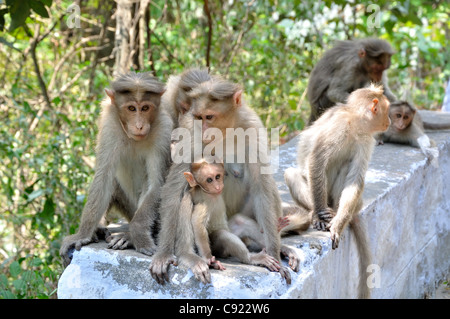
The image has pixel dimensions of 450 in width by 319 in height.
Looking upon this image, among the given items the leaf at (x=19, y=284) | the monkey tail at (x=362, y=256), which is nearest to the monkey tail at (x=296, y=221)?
the monkey tail at (x=362, y=256)

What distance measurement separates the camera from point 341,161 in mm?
4395

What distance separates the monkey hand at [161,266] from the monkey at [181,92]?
1.01m

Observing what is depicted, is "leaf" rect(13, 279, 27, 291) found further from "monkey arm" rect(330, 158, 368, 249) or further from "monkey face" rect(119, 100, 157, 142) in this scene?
"monkey arm" rect(330, 158, 368, 249)

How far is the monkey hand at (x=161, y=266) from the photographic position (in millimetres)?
2977

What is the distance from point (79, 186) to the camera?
6.59 meters

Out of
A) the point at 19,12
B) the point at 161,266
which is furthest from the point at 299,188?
the point at 19,12

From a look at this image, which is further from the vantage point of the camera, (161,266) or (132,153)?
(132,153)

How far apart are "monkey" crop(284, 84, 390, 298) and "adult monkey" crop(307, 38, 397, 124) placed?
10.4ft

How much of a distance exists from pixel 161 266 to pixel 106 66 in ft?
22.3

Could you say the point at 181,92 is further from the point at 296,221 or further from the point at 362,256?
the point at 362,256

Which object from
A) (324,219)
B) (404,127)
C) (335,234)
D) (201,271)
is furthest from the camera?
(404,127)
